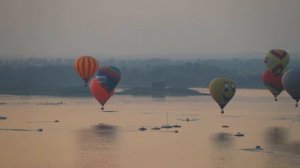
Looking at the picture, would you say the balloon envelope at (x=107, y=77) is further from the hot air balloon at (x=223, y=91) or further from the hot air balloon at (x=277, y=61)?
the hot air balloon at (x=277, y=61)

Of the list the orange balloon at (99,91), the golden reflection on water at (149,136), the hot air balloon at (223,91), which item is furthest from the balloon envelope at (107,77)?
the hot air balloon at (223,91)

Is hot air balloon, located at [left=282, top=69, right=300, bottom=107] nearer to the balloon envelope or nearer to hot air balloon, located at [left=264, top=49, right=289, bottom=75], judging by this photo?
hot air balloon, located at [left=264, top=49, right=289, bottom=75]

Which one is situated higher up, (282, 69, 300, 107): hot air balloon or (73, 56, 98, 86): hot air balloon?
(73, 56, 98, 86): hot air balloon

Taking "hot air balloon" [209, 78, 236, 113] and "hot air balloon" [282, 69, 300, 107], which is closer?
"hot air balloon" [282, 69, 300, 107]

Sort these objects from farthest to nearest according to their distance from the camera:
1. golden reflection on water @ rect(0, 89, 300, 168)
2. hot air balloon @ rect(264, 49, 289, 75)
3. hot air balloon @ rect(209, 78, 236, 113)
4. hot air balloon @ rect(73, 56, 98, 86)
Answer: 1. hot air balloon @ rect(73, 56, 98, 86)
2. hot air balloon @ rect(264, 49, 289, 75)
3. hot air balloon @ rect(209, 78, 236, 113)
4. golden reflection on water @ rect(0, 89, 300, 168)

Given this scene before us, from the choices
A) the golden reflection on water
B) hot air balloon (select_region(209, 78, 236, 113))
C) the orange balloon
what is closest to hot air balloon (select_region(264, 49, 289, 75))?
the golden reflection on water

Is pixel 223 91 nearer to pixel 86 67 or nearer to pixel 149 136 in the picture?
pixel 149 136

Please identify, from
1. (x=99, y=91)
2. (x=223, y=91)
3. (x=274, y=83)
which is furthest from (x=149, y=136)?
(x=274, y=83)
